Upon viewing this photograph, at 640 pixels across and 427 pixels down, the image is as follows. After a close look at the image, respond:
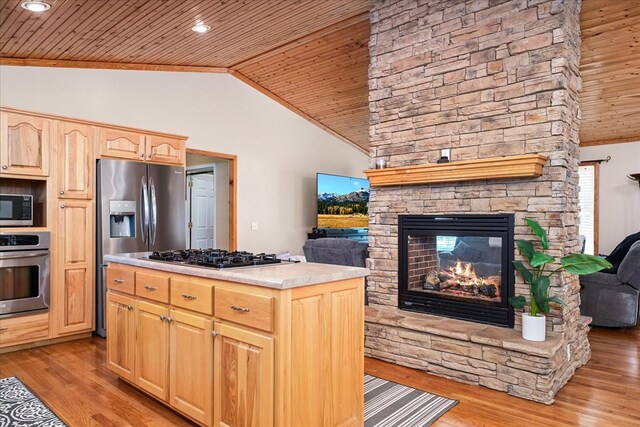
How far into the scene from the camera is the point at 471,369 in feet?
10.5

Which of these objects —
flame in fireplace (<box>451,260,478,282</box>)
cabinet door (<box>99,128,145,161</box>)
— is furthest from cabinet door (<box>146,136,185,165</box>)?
flame in fireplace (<box>451,260,478,282</box>)

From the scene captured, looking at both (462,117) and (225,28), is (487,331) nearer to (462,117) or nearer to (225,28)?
(462,117)

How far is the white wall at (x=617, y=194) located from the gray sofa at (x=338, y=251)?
550cm

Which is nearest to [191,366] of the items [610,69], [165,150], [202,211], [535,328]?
[535,328]

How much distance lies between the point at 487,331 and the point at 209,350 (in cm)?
208

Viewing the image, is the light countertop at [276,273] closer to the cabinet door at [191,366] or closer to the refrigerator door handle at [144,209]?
the cabinet door at [191,366]

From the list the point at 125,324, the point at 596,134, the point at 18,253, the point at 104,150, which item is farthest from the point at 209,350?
the point at 596,134

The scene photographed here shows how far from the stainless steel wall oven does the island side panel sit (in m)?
3.12

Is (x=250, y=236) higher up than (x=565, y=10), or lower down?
lower down

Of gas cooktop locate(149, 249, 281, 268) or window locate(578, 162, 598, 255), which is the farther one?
window locate(578, 162, 598, 255)

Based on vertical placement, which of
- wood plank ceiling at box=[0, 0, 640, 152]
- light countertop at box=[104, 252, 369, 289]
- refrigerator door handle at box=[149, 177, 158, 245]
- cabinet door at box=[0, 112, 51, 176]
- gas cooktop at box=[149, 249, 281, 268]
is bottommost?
light countertop at box=[104, 252, 369, 289]

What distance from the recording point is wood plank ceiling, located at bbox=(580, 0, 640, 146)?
3955 millimetres

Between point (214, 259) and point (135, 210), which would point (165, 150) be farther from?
point (214, 259)

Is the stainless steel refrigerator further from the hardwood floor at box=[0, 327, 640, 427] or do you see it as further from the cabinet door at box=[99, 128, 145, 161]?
the hardwood floor at box=[0, 327, 640, 427]
